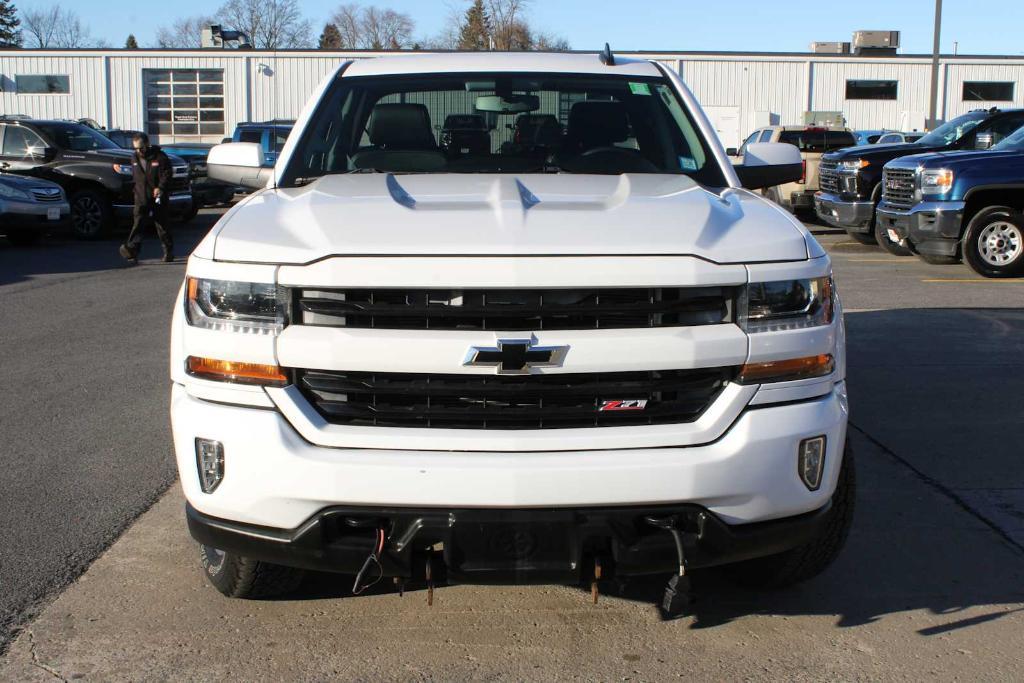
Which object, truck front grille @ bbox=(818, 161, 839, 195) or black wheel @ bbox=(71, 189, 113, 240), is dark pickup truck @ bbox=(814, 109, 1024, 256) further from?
black wheel @ bbox=(71, 189, 113, 240)

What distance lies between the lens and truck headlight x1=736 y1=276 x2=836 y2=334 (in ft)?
10.2

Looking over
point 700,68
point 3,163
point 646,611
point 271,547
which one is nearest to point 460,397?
point 271,547

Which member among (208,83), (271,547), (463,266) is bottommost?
(271,547)

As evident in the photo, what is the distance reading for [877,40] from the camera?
44.4 meters

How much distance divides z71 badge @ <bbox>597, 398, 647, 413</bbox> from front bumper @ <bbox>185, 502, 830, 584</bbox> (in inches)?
10.8

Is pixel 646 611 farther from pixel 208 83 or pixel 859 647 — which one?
pixel 208 83

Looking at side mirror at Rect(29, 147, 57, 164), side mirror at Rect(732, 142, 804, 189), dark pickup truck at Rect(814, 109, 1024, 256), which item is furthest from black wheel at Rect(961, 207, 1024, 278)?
side mirror at Rect(29, 147, 57, 164)

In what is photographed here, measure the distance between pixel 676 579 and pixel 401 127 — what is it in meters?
2.50

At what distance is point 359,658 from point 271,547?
1.75ft

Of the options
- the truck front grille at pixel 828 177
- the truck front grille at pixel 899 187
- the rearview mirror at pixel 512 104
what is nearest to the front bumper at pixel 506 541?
the rearview mirror at pixel 512 104

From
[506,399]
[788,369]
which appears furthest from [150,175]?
[788,369]

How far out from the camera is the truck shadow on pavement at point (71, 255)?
13.9 metres

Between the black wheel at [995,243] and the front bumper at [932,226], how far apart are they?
0.52 feet

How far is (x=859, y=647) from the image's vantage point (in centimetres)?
351
